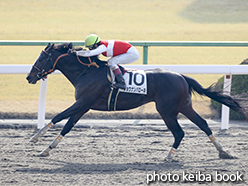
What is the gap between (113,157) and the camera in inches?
194

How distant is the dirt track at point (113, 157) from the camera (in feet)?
13.4

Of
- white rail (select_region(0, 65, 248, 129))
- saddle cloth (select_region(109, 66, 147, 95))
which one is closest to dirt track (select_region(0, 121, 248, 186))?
white rail (select_region(0, 65, 248, 129))

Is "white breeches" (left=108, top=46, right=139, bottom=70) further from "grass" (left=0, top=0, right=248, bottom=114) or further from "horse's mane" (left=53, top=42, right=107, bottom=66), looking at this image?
"grass" (left=0, top=0, right=248, bottom=114)

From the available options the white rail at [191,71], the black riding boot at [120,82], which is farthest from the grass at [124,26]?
the black riding boot at [120,82]

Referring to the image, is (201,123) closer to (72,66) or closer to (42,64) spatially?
(72,66)

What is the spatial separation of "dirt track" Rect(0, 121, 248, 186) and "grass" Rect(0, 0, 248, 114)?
189cm

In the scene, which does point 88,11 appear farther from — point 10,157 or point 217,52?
point 10,157

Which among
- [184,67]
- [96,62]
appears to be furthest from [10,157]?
[184,67]

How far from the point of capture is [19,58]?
30.0ft

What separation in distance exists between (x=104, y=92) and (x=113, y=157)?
2.82ft

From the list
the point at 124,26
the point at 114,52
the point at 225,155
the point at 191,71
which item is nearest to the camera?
the point at 225,155

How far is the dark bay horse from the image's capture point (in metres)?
4.95

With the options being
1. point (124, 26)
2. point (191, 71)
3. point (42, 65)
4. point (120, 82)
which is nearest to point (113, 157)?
point (120, 82)

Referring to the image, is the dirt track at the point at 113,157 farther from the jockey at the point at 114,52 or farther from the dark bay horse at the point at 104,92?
the jockey at the point at 114,52
